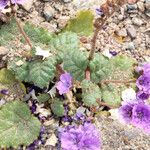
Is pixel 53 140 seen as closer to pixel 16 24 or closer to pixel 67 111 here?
pixel 67 111

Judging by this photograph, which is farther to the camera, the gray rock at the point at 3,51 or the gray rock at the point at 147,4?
the gray rock at the point at 147,4

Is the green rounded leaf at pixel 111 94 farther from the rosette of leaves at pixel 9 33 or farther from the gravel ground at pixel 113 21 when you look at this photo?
the rosette of leaves at pixel 9 33

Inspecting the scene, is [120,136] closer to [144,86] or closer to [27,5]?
[144,86]

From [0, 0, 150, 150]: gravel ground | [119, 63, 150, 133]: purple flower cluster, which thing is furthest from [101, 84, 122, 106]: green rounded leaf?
[0, 0, 150, 150]: gravel ground

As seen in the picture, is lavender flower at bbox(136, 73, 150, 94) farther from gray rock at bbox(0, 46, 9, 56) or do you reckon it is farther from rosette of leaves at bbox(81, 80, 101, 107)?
gray rock at bbox(0, 46, 9, 56)

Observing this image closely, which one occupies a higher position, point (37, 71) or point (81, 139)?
point (37, 71)

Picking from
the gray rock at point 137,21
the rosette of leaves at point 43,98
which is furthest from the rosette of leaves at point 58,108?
the gray rock at point 137,21

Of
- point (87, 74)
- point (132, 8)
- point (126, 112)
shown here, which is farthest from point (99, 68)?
point (132, 8)
